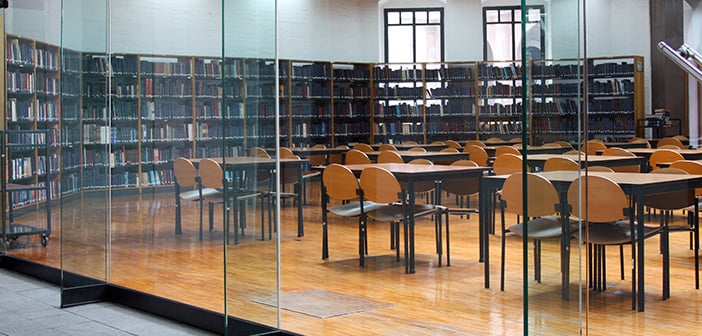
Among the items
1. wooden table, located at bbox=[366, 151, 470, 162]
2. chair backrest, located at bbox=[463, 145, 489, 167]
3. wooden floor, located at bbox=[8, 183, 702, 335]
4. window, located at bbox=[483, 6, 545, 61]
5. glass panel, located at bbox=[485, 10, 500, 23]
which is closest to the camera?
wooden floor, located at bbox=[8, 183, 702, 335]

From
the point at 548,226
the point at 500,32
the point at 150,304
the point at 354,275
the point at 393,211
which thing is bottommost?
the point at 150,304

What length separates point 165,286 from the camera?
466 cm

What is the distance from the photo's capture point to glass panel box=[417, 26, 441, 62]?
51.0ft

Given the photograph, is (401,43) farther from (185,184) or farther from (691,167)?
(185,184)

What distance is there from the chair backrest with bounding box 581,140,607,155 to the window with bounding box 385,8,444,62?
12.3 metres

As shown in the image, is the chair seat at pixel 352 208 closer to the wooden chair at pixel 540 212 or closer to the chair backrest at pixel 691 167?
the chair backrest at pixel 691 167

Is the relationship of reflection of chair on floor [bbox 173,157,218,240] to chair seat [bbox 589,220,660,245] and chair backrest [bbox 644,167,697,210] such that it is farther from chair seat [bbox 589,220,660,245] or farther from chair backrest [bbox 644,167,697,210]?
chair backrest [bbox 644,167,697,210]

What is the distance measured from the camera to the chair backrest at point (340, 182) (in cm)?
561

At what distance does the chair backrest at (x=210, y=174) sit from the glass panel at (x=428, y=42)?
37.8ft

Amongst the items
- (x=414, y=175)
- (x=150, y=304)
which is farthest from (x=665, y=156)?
(x=150, y=304)

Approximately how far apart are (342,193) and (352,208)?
133mm

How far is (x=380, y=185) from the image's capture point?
543 centimetres

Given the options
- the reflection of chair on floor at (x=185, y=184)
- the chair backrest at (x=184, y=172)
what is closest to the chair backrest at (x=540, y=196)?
the reflection of chair on floor at (x=185, y=184)

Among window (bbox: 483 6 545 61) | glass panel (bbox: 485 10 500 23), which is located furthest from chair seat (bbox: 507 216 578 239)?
glass panel (bbox: 485 10 500 23)
